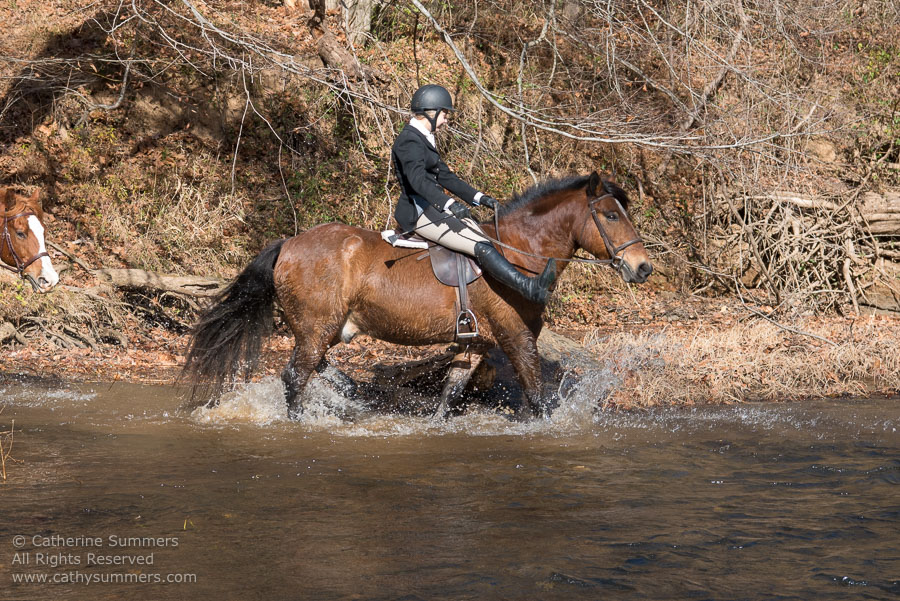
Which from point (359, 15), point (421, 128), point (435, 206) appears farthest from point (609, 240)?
point (359, 15)

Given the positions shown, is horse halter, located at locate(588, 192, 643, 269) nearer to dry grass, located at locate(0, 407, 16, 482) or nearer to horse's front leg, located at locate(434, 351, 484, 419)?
horse's front leg, located at locate(434, 351, 484, 419)

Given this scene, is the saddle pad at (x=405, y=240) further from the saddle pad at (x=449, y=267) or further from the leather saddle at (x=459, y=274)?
the saddle pad at (x=449, y=267)

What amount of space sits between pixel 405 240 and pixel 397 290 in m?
0.44

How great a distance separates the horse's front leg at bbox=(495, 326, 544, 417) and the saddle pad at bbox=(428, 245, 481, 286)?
0.53 metres

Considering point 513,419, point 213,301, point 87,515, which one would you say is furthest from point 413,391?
point 87,515

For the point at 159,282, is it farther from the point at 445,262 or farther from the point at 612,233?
the point at 612,233

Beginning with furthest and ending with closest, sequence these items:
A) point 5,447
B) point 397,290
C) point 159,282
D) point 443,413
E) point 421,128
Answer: point 159,282
point 443,413
point 397,290
point 421,128
point 5,447

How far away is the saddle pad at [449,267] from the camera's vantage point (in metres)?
7.30

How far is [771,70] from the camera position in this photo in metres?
14.0

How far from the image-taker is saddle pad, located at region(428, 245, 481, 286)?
7.30 meters

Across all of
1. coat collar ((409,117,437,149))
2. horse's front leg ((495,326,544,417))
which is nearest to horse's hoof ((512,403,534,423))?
horse's front leg ((495,326,544,417))

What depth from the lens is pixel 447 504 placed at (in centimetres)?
532

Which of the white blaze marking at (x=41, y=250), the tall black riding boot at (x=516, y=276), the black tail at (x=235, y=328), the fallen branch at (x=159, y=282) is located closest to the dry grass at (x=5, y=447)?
the white blaze marking at (x=41, y=250)

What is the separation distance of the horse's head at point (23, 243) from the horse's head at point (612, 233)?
15.4 feet
